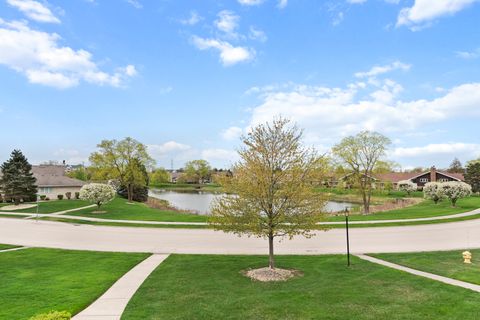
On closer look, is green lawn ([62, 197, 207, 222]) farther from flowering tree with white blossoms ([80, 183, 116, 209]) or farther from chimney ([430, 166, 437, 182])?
chimney ([430, 166, 437, 182])

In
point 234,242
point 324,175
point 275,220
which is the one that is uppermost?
point 324,175

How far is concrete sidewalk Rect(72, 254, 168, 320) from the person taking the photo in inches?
348

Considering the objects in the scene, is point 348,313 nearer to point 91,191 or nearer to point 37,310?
point 37,310

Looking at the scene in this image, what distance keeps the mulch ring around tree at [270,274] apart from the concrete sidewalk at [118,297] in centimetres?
A: 372

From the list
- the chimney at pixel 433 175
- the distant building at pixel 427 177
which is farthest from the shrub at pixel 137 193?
the chimney at pixel 433 175

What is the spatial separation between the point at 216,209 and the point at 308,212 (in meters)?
3.27

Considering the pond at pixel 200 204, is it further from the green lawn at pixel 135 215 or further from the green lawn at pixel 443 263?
the green lawn at pixel 443 263

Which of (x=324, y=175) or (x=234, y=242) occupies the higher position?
(x=324, y=175)

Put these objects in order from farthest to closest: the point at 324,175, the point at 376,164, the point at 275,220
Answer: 1. the point at 376,164
2. the point at 324,175
3. the point at 275,220

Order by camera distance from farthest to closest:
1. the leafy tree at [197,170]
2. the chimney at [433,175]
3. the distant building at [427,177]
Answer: the leafy tree at [197,170]
the distant building at [427,177]
the chimney at [433,175]

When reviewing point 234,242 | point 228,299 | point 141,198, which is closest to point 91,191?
point 234,242

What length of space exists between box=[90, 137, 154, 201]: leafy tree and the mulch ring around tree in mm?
38702

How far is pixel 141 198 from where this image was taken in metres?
55.7

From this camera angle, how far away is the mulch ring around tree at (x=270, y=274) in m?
12.2
